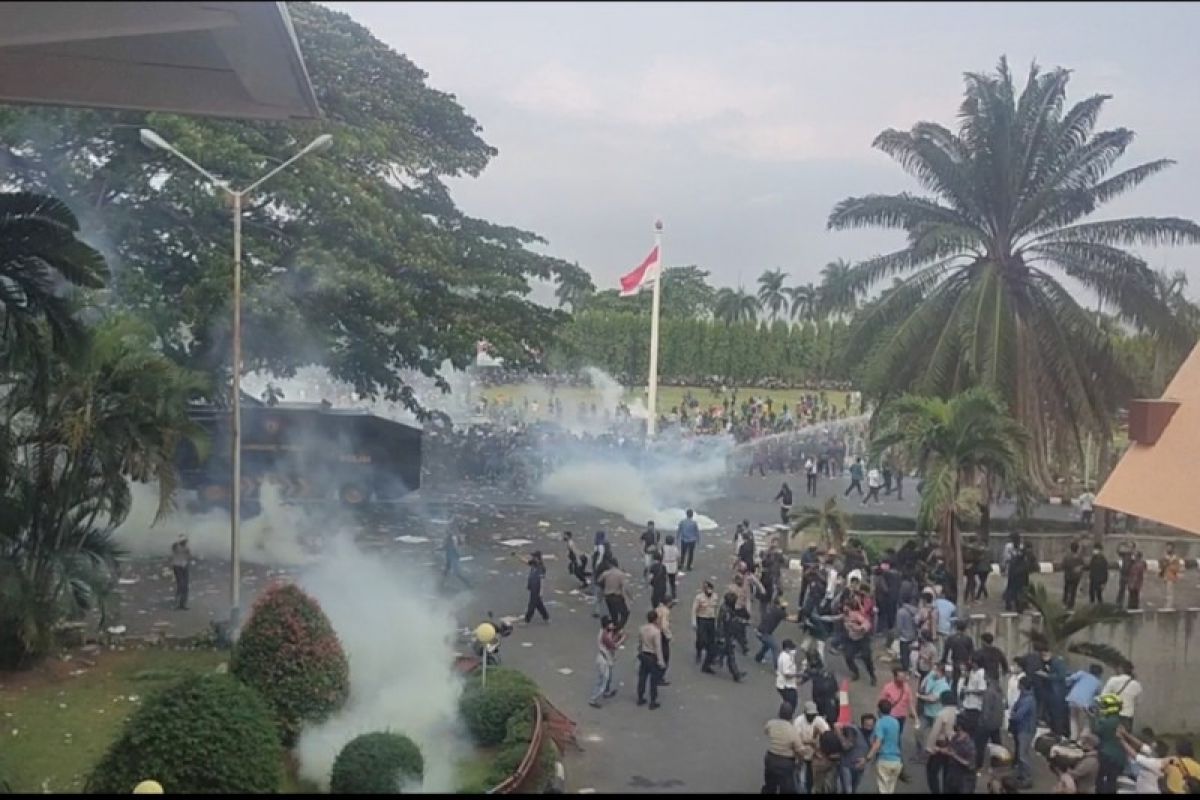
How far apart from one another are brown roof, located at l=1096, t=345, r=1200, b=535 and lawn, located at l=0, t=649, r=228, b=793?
10.5 meters

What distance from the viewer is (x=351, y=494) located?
27672mm

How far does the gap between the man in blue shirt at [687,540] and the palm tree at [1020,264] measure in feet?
16.2

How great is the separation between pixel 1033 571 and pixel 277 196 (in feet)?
→ 52.8

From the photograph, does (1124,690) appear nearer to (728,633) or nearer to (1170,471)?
(1170,471)

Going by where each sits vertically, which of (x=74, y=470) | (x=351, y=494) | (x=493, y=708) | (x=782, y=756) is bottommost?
(x=493, y=708)

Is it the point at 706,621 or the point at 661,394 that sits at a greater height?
the point at 661,394

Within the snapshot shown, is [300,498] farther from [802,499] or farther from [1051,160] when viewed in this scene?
[1051,160]

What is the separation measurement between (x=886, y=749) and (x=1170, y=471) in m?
5.72

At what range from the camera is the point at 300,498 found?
2723 centimetres

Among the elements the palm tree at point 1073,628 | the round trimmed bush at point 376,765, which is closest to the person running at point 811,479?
the palm tree at point 1073,628

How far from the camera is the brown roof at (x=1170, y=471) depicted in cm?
1291

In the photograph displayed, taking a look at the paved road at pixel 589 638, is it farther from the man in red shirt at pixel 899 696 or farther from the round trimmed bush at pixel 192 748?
the round trimmed bush at pixel 192 748

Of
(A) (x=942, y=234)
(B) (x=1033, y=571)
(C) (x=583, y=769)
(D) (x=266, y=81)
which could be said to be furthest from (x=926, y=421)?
(D) (x=266, y=81)

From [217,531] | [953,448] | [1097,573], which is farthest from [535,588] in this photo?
[217,531]
